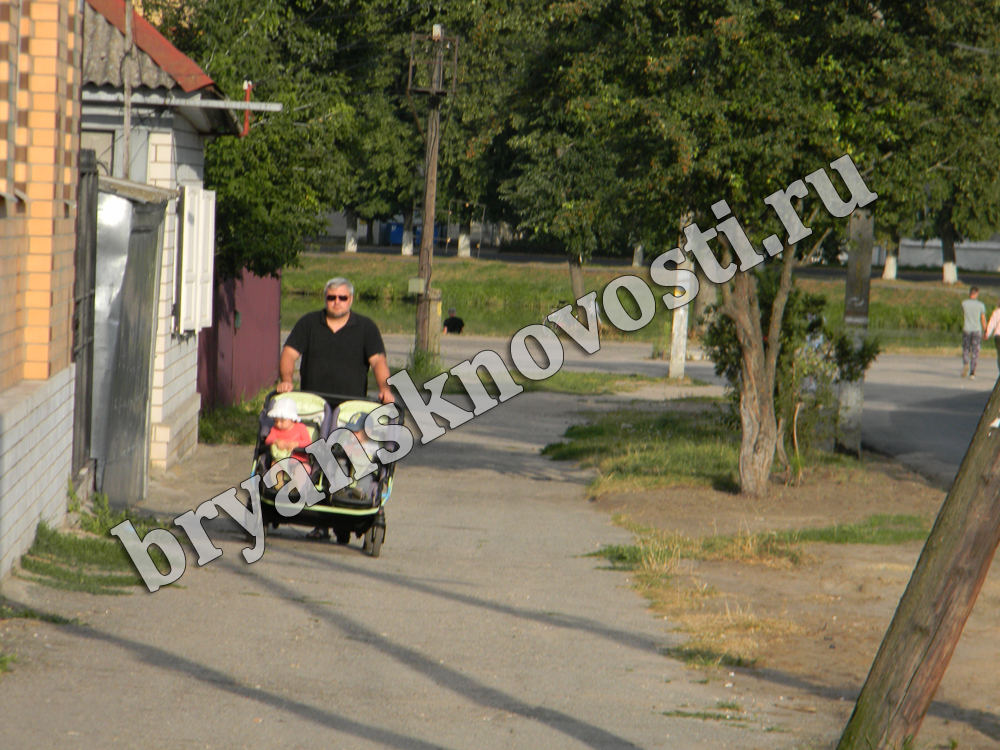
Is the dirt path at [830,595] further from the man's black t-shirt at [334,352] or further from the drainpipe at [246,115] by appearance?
the drainpipe at [246,115]

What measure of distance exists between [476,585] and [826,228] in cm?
525

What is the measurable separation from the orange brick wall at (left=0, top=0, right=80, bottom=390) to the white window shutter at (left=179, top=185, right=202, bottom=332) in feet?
13.8

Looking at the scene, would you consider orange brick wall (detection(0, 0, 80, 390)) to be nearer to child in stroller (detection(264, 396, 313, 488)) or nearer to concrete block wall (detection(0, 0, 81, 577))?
concrete block wall (detection(0, 0, 81, 577))

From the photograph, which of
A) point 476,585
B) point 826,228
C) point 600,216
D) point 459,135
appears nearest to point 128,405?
point 476,585

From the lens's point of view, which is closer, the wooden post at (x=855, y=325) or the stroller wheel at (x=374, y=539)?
the stroller wheel at (x=374, y=539)

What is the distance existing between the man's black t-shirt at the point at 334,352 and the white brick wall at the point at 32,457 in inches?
62.8

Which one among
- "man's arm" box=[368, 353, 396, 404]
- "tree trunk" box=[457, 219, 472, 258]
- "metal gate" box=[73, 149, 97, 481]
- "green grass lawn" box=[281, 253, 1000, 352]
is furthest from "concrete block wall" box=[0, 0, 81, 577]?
"tree trunk" box=[457, 219, 472, 258]

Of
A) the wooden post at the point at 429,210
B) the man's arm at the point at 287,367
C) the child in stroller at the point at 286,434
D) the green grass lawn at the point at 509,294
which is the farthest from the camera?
the green grass lawn at the point at 509,294

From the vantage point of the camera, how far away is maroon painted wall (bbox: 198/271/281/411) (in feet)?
49.4

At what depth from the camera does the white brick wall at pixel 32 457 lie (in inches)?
241

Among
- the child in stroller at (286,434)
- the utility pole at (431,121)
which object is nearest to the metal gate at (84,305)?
the child in stroller at (286,434)

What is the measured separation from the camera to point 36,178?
7.13 m

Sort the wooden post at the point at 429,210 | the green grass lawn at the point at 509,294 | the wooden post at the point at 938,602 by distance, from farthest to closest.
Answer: the green grass lawn at the point at 509,294 → the wooden post at the point at 429,210 → the wooden post at the point at 938,602

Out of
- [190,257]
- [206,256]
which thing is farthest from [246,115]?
[190,257]
